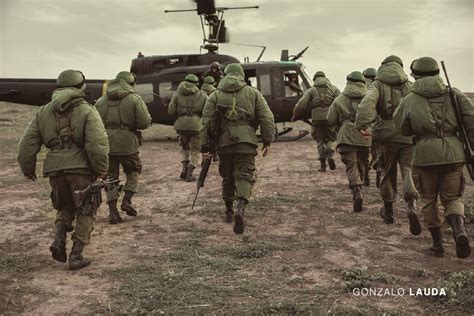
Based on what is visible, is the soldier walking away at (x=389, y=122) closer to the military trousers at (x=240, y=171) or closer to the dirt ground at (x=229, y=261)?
the dirt ground at (x=229, y=261)

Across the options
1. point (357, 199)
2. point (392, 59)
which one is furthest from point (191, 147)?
point (392, 59)

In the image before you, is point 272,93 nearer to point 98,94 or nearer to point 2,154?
point 98,94

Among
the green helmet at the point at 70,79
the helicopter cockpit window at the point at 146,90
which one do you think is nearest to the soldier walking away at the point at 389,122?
the green helmet at the point at 70,79

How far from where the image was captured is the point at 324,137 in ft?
35.4

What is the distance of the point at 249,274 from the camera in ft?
15.4

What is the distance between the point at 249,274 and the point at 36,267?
2271mm

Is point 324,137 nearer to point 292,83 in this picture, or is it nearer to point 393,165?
point 393,165

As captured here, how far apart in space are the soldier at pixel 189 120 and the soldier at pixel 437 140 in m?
5.48

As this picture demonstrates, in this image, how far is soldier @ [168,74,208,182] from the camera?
9.98 meters

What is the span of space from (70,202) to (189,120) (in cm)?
512

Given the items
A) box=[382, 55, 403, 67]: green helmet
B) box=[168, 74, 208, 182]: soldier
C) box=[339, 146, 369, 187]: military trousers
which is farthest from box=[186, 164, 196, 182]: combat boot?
box=[382, 55, 403, 67]: green helmet

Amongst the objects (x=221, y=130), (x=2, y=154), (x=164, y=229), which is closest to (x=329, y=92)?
(x=221, y=130)

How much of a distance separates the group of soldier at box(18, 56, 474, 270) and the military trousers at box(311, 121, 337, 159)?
1671 mm

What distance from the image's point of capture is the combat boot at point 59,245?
4.94m
